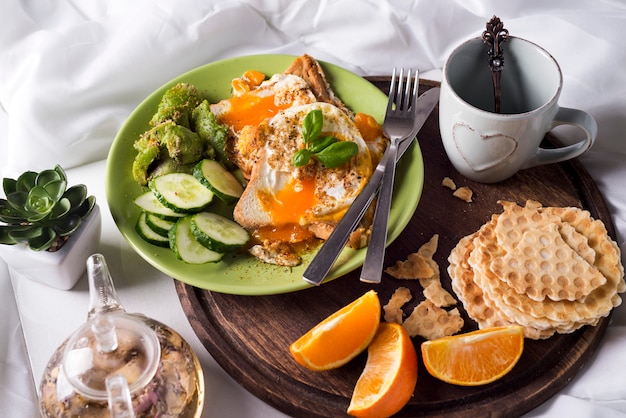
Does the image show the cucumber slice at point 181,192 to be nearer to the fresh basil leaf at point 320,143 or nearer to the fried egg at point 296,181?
the fried egg at point 296,181

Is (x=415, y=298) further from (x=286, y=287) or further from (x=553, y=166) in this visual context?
(x=553, y=166)

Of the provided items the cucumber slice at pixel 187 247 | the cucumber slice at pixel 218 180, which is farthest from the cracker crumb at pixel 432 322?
the cucumber slice at pixel 218 180

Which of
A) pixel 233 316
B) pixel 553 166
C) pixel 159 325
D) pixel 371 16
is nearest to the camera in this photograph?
pixel 159 325

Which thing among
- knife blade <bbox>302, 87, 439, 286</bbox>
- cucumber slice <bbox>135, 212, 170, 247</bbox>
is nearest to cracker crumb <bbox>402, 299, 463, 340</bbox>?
knife blade <bbox>302, 87, 439, 286</bbox>

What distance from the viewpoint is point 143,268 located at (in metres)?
3.70

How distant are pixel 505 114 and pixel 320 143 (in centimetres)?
91

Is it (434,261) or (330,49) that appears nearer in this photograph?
(434,261)

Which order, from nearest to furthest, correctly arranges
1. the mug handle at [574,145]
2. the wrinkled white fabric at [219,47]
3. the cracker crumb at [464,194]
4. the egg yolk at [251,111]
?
the mug handle at [574,145] < the cracker crumb at [464,194] < the egg yolk at [251,111] < the wrinkled white fabric at [219,47]

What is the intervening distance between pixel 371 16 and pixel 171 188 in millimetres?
1895

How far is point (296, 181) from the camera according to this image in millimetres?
3621

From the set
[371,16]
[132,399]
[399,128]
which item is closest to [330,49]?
[371,16]

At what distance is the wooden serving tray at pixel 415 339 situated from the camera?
10.3 feet

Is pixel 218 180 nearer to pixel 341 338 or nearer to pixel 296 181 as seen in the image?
pixel 296 181

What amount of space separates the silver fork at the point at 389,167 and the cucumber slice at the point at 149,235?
0.94 meters
